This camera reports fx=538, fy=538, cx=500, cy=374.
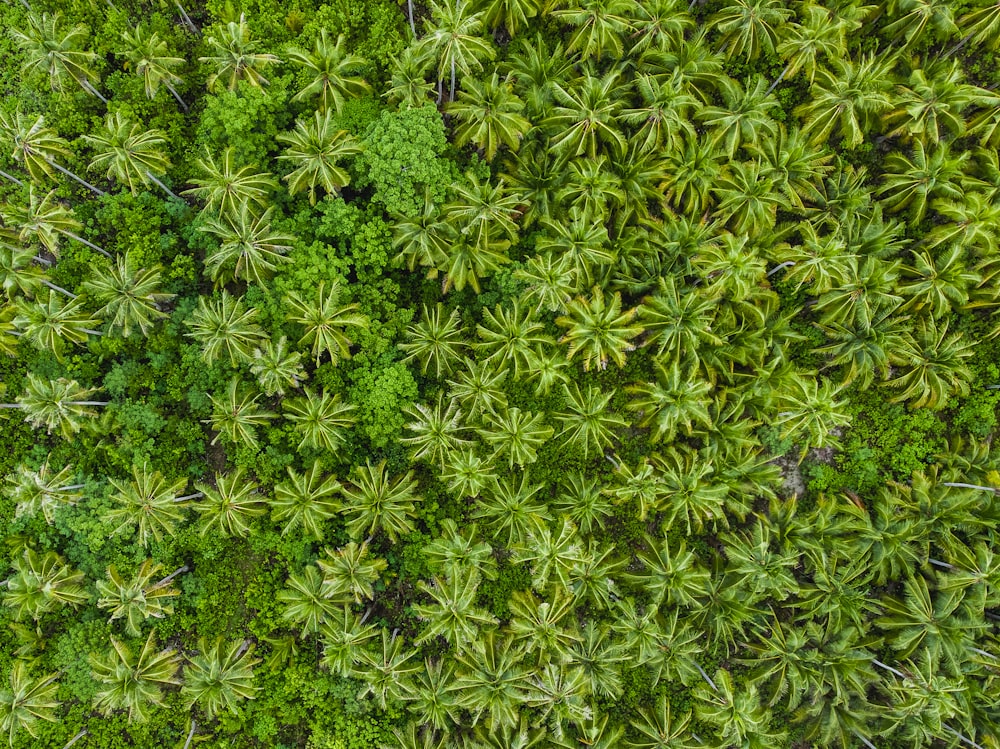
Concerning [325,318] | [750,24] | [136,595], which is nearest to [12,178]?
[325,318]

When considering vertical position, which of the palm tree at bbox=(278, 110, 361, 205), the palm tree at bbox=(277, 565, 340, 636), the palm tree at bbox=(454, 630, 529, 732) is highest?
the palm tree at bbox=(278, 110, 361, 205)

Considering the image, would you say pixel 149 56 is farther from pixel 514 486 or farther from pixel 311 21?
pixel 514 486

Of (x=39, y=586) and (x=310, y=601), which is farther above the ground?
(x=310, y=601)

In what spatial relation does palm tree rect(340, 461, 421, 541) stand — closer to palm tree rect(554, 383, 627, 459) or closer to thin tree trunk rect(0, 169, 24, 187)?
palm tree rect(554, 383, 627, 459)

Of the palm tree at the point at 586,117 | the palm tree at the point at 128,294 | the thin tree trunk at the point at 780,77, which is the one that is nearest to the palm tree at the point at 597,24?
the palm tree at the point at 586,117

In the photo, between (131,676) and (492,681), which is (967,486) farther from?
(131,676)

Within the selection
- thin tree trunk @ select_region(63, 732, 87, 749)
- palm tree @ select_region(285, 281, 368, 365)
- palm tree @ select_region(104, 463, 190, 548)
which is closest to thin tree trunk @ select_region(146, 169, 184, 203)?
palm tree @ select_region(285, 281, 368, 365)

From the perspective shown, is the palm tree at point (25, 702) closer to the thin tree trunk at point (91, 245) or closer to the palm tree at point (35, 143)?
the thin tree trunk at point (91, 245)
